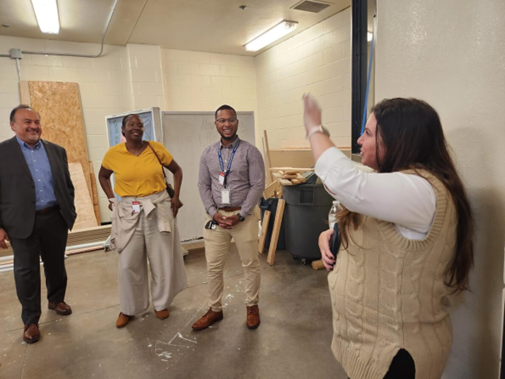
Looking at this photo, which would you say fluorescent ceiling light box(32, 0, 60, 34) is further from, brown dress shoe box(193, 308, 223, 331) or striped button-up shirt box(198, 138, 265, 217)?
brown dress shoe box(193, 308, 223, 331)

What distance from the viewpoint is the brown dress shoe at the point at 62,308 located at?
9.04 feet

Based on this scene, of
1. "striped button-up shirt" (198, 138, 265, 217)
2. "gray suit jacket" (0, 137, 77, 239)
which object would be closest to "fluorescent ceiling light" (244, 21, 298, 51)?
"striped button-up shirt" (198, 138, 265, 217)

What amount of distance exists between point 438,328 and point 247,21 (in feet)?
14.9

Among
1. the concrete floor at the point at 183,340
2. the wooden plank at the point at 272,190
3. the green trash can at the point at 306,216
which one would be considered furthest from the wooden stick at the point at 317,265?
the wooden plank at the point at 272,190

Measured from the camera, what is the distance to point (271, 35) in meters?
5.03

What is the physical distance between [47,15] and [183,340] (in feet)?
13.7

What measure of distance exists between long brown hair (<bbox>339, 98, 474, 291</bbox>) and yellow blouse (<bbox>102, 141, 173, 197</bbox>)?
1927mm

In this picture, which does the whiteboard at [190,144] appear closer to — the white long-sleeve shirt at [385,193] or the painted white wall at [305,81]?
the painted white wall at [305,81]

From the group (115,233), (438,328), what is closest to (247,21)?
(115,233)

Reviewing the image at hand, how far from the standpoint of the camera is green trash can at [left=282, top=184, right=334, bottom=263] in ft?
11.3

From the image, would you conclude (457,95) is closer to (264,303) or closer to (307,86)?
(264,303)

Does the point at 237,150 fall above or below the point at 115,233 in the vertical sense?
above

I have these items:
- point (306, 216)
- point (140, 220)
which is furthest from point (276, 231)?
point (140, 220)

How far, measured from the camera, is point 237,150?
2.32m
